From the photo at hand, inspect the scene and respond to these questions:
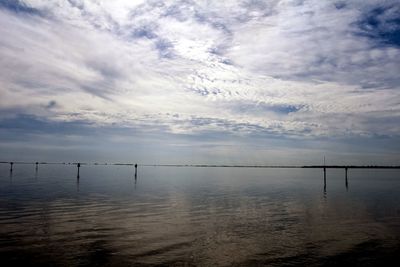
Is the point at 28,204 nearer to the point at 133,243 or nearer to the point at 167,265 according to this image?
the point at 133,243

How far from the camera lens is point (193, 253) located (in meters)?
22.6

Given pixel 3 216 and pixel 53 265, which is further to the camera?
pixel 3 216

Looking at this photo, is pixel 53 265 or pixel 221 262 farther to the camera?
pixel 221 262

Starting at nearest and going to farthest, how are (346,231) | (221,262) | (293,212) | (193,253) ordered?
1. (221,262)
2. (193,253)
3. (346,231)
4. (293,212)

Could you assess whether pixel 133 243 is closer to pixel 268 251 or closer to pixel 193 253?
pixel 193 253

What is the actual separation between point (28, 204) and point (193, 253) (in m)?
32.3

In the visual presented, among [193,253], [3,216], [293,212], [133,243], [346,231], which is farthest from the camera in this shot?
[293,212]

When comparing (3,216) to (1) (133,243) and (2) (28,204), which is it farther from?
(1) (133,243)

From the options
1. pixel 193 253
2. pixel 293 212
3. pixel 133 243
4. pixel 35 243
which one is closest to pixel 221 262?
pixel 193 253

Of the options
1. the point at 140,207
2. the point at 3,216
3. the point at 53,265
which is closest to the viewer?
the point at 53,265

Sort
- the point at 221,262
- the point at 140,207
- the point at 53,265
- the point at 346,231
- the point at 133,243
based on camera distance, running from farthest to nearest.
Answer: the point at 140,207
the point at 346,231
the point at 133,243
the point at 221,262
the point at 53,265

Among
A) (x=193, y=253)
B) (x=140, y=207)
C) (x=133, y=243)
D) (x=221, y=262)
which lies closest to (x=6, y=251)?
(x=133, y=243)

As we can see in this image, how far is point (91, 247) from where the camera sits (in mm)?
23203

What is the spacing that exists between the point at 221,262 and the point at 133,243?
25.1 feet
